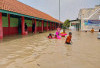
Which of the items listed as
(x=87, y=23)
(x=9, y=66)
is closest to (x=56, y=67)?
(x=9, y=66)

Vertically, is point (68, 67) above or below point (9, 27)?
below

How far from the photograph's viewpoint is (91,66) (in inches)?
173

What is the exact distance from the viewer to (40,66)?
4.31 m

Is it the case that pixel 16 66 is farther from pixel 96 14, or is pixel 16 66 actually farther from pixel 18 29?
pixel 96 14

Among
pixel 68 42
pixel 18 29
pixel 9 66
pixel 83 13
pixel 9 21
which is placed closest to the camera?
pixel 9 66

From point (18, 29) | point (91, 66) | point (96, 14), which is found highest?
point (96, 14)

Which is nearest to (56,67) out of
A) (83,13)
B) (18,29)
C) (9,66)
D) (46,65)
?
(46,65)

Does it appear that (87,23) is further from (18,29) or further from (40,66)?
(40,66)

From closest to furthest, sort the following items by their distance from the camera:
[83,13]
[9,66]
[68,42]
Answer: [9,66] → [68,42] → [83,13]

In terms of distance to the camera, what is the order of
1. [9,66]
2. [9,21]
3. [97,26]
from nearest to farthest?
[9,66] → [9,21] → [97,26]

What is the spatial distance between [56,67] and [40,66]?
2.00 feet

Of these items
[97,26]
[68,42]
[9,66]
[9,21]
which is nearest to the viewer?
[9,66]

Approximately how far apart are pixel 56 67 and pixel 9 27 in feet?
42.5

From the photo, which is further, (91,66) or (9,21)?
(9,21)
